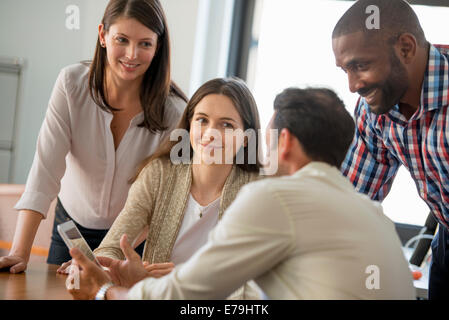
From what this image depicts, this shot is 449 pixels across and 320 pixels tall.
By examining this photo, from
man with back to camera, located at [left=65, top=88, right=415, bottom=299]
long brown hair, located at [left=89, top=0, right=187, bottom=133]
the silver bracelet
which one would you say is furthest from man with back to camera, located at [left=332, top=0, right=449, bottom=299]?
the silver bracelet

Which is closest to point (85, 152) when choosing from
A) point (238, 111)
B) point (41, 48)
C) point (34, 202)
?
point (34, 202)

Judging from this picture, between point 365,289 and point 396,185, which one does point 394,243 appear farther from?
point 396,185

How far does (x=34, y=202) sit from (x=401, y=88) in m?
1.09

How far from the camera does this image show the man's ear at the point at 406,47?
137 centimetres

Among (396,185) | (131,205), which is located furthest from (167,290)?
(396,185)

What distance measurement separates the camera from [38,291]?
47.0 inches

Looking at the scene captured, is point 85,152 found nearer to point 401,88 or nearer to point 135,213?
point 135,213

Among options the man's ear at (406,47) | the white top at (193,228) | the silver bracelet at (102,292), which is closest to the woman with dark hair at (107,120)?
the white top at (193,228)

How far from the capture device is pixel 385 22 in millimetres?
1363

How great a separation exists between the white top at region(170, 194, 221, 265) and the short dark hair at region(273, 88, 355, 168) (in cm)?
60

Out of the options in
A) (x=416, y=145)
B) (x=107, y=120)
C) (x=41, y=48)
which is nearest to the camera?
(x=416, y=145)

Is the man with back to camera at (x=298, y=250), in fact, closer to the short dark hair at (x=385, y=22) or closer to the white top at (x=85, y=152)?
the short dark hair at (x=385, y=22)

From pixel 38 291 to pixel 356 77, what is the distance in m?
0.91

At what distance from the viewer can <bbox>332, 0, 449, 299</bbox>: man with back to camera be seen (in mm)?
1315
